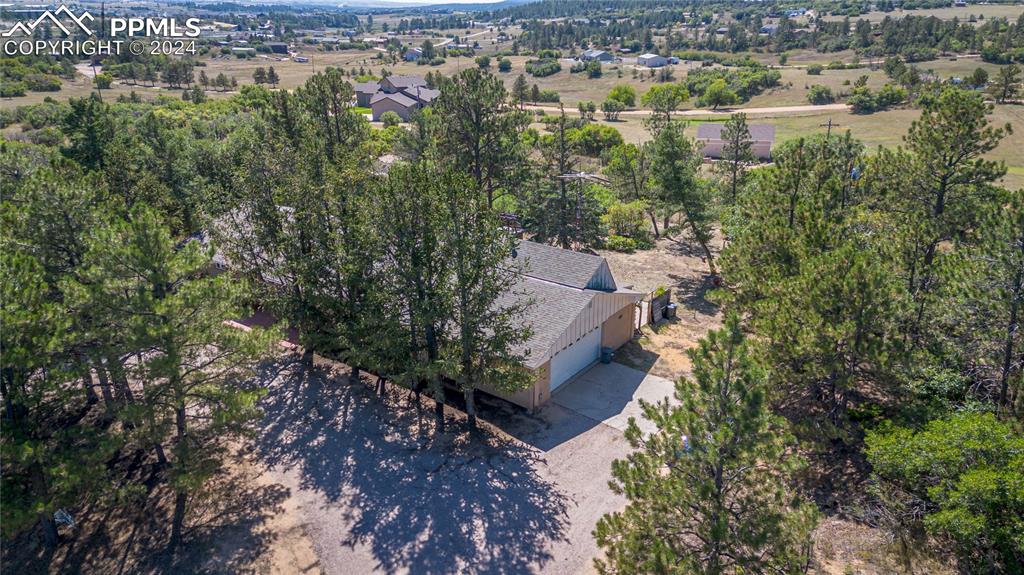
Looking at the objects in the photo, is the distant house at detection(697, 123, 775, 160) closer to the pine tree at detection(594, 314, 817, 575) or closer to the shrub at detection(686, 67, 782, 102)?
the shrub at detection(686, 67, 782, 102)

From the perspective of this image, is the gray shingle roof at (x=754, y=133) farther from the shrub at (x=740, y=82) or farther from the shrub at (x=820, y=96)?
the shrub at (x=820, y=96)

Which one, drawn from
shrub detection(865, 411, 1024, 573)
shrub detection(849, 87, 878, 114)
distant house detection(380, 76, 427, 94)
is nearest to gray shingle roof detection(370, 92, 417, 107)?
distant house detection(380, 76, 427, 94)

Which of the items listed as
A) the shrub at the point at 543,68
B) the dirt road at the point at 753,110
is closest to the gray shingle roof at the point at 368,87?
the dirt road at the point at 753,110

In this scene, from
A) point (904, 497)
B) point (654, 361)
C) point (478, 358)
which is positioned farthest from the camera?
point (654, 361)

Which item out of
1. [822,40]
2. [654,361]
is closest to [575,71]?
[822,40]

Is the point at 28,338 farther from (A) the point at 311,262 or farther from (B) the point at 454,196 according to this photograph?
Result: (B) the point at 454,196

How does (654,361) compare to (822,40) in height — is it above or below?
below
